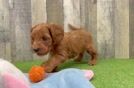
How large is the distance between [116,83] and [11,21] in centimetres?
91

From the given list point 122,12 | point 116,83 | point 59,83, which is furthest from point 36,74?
point 122,12

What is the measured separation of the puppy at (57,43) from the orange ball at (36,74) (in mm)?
103

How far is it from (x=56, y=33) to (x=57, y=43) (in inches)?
2.7

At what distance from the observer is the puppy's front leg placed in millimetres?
1634

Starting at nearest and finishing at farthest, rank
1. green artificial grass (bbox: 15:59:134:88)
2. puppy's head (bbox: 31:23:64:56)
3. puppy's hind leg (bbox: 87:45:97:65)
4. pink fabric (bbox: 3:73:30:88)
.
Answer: pink fabric (bbox: 3:73:30:88) < green artificial grass (bbox: 15:59:134:88) < puppy's head (bbox: 31:23:64:56) < puppy's hind leg (bbox: 87:45:97:65)

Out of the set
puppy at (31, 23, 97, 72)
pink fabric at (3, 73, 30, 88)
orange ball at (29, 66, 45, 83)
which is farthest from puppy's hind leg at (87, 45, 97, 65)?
pink fabric at (3, 73, 30, 88)

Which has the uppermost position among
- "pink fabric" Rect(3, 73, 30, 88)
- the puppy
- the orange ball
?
the puppy

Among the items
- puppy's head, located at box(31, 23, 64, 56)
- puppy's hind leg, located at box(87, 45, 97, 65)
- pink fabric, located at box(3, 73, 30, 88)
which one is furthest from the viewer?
puppy's hind leg, located at box(87, 45, 97, 65)

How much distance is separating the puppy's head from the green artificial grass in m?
0.23

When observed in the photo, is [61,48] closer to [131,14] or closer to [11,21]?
[11,21]

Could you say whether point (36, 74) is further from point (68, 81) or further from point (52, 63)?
point (68, 81)

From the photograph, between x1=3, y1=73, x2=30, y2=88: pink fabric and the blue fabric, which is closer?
x1=3, y1=73, x2=30, y2=88: pink fabric

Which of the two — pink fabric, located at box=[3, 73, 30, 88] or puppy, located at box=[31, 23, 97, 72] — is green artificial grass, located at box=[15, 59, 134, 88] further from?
pink fabric, located at box=[3, 73, 30, 88]

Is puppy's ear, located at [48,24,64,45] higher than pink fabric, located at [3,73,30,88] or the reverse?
higher
